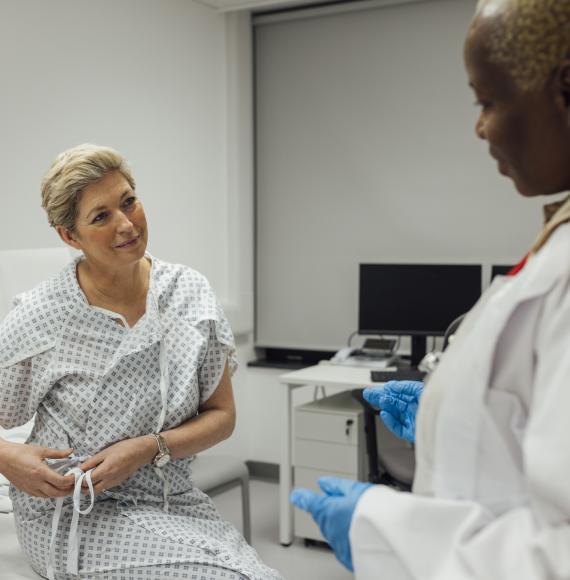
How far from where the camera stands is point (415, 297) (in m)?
3.37

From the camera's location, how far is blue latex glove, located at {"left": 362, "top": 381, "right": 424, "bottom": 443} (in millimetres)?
1417

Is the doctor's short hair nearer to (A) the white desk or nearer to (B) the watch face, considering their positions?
(B) the watch face

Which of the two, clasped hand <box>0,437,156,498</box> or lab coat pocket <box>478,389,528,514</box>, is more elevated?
lab coat pocket <box>478,389,528,514</box>

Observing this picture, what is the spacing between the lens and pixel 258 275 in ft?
13.4

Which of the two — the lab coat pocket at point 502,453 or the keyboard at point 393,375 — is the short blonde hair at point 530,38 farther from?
the keyboard at point 393,375

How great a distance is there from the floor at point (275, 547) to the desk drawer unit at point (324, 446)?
3.1 inches

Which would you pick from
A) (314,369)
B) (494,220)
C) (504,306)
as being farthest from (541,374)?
(494,220)

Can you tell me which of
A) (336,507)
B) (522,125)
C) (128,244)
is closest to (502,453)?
(336,507)

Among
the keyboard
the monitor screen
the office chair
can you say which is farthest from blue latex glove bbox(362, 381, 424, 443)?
the monitor screen

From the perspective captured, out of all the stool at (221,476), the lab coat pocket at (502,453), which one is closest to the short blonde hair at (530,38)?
the lab coat pocket at (502,453)

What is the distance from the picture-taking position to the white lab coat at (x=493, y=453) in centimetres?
69

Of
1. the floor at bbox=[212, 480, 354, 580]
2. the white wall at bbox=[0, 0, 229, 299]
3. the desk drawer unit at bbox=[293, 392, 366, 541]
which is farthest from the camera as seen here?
the desk drawer unit at bbox=[293, 392, 366, 541]

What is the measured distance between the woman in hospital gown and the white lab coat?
831 millimetres

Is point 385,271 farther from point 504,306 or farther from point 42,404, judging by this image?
point 504,306
